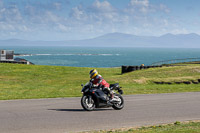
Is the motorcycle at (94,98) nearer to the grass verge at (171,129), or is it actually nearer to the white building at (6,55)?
the grass verge at (171,129)

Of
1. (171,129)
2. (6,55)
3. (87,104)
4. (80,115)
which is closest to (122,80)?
(87,104)

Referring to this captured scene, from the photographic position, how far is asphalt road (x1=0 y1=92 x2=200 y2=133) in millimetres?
10039

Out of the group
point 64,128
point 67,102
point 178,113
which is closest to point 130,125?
point 64,128

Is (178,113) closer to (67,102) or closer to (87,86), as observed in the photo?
(87,86)

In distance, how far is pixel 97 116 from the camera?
39.4ft

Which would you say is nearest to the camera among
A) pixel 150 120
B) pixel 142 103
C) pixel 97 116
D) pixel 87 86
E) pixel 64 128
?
pixel 64 128

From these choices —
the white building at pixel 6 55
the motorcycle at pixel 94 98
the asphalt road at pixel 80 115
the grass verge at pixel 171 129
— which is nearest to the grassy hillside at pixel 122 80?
the asphalt road at pixel 80 115

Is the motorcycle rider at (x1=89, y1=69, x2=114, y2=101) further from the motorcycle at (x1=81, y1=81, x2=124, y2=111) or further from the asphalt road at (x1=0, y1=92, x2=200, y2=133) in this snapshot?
the asphalt road at (x1=0, y1=92, x2=200, y2=133)

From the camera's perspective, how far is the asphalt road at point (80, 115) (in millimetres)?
10039

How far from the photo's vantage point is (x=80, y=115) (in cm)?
1218

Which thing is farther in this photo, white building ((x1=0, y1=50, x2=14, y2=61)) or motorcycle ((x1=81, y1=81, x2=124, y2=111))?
white building ((x1=0, y1=50, x2=14, y2=61))

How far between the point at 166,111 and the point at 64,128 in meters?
5.01

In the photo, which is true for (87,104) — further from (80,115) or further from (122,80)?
(122,80)

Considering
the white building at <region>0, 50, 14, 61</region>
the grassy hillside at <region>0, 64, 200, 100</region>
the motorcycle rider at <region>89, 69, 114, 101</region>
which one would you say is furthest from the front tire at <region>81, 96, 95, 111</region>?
the white building at <region>0, 50, 14, 61</region>
